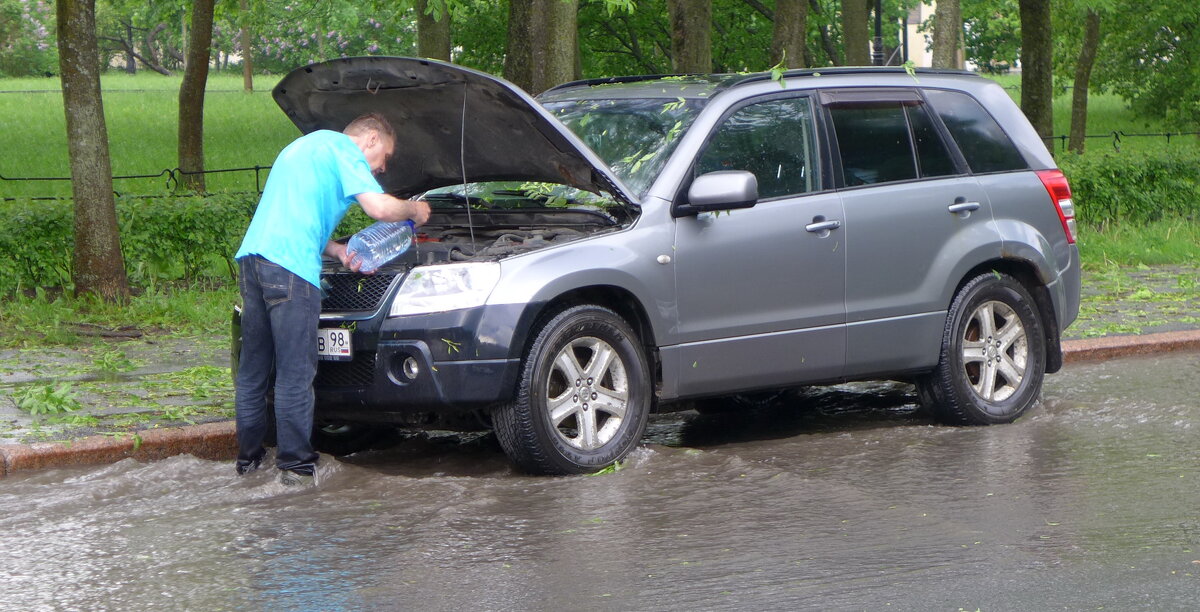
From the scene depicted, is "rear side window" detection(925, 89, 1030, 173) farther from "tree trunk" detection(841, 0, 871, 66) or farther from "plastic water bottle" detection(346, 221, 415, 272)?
"tree trunk" detection(841, 0, 871, 66)

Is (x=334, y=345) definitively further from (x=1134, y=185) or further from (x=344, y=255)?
(x=1134, y=185)

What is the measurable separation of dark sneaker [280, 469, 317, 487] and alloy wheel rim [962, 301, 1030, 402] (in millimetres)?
3487

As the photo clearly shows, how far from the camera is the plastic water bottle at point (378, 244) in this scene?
668 cm

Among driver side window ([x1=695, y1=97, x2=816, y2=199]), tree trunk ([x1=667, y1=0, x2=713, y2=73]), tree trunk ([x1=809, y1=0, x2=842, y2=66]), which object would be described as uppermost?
tree trunk ([x1=809, y1=0, x2=842, y2=66])

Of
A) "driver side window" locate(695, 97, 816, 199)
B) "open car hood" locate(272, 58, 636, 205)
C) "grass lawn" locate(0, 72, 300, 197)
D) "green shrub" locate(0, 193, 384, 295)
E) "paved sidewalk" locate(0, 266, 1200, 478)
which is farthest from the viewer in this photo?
"grass lawn" locate(0, 72, 300, 197)

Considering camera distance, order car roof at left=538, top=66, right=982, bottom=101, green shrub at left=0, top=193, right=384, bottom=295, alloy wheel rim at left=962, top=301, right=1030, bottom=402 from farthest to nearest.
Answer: green shrub at left=0, top=193, right=384, bottom=295 → alloy wheel rim at left=962, top=301, right=1030, bottom=402 → car roof at left=538, top=66, right=982, bottom=101

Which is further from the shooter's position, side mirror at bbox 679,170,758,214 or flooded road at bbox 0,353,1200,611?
side mirror at bbox 679,170,758,214

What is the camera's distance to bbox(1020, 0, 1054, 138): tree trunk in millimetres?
21062

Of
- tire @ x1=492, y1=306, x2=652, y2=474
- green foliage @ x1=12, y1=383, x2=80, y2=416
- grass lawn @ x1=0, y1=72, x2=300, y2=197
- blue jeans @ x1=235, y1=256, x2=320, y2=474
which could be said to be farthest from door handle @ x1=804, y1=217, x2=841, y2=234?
grass lawn @ x1=0, y1=72, x2=300, y2=197

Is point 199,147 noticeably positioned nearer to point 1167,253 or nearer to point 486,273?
point 1167,253

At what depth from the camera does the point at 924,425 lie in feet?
27.1

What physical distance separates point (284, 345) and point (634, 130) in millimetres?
2071

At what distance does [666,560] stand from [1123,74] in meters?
39.3

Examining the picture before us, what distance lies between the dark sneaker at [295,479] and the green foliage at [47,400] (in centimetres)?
196
